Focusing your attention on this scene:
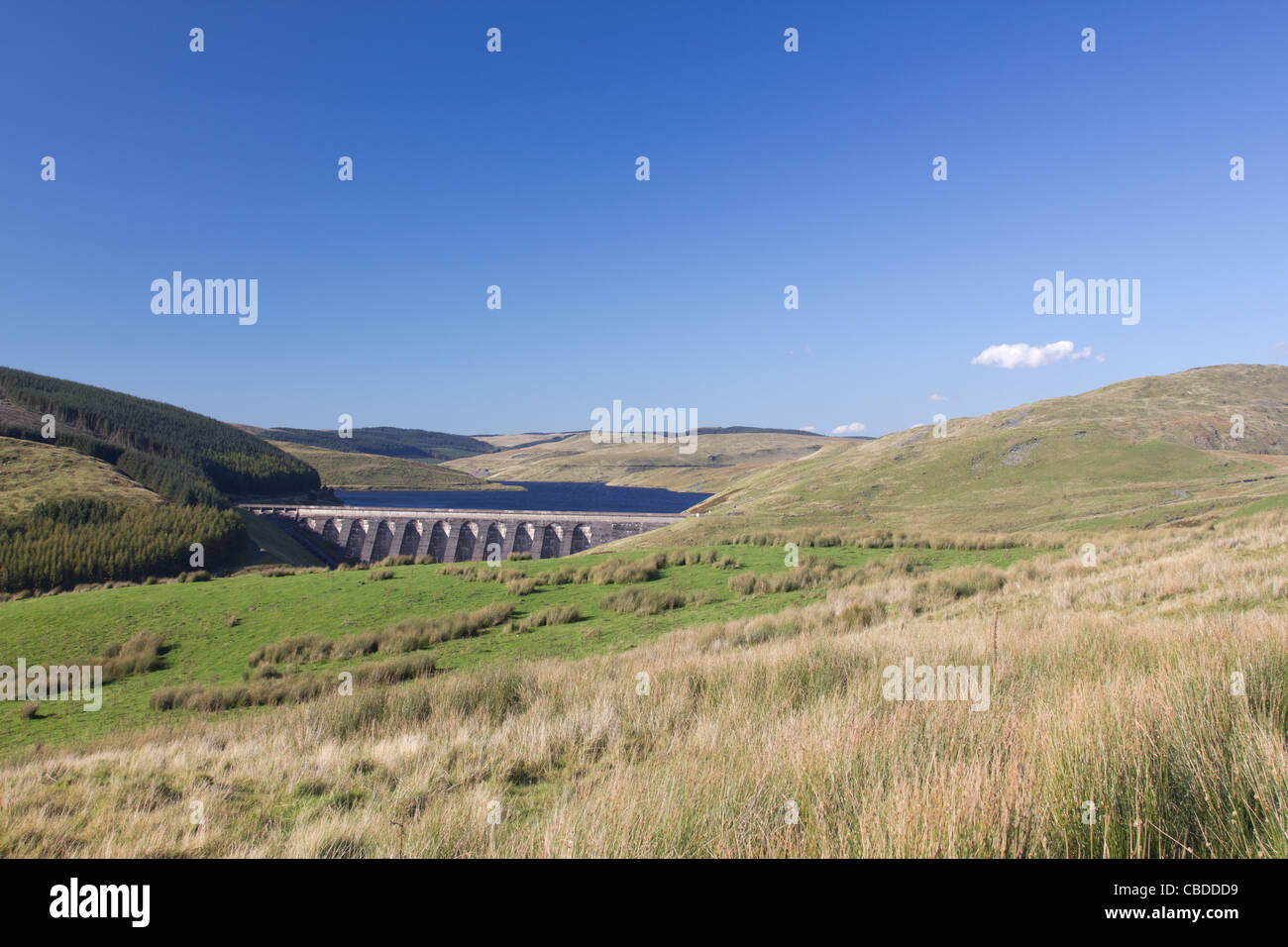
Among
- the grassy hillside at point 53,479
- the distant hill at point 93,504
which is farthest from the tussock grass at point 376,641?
the grassy hillside at point 53,479

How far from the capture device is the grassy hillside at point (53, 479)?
49.8 metres

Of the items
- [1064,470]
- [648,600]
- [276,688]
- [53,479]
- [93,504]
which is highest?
[53,479]

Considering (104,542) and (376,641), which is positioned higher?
(104,542)

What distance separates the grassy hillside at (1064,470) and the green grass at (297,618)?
629 inches

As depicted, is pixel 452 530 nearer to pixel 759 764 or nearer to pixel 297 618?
pixel 297 618

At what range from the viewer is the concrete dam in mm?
66062

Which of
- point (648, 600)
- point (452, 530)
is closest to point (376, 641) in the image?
point (648, 600)

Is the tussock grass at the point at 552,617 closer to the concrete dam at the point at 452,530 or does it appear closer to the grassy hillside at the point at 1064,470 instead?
the grassy hillside at the point at 1064,470

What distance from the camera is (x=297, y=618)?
19922 mm

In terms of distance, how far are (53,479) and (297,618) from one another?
2138 inches

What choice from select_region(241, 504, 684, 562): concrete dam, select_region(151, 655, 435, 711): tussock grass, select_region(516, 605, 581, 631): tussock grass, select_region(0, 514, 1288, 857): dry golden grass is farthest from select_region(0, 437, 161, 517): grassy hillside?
select_region(0, 514, 1288, 857): dry golden grass

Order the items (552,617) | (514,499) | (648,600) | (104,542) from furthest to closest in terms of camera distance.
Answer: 1. (514,499)
2. (104,542)
3. (648,600)
4. (552,617)

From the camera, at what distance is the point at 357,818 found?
4406mm
